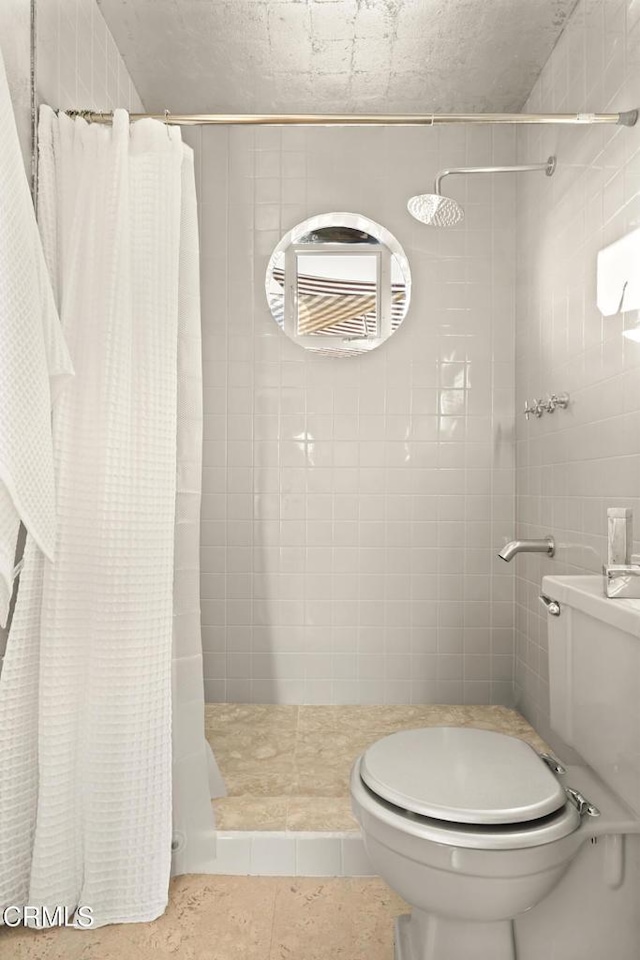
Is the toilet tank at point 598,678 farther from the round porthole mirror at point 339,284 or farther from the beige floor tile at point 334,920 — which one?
the round porthole mirror at point 339,284

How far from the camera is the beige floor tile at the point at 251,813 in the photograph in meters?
1.61

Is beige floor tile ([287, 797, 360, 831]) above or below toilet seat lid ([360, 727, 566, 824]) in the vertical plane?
below

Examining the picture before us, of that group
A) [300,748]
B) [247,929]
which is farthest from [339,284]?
[247,929]

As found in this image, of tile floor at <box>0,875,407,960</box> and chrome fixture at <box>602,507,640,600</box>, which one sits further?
tile floor at <box>0,875,407,960</box>

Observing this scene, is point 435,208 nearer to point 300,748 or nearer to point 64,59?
point 64,59

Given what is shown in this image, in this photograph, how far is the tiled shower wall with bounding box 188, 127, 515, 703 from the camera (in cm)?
254

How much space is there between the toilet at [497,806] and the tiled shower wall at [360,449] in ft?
3.94

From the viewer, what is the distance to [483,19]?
6.52 feet

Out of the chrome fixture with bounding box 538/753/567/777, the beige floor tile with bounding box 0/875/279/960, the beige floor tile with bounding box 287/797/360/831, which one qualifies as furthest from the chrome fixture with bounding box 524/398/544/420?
the beige floor tile with bounding box 0/875/279/960

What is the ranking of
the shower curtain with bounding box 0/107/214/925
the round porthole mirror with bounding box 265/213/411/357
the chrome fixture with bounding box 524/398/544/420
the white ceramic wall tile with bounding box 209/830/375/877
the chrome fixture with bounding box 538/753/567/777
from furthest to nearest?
the round porthole mirror with bounding box 265/213/411/357 < the chrome fixture with bounding box 524/398/544/420 < the white ceramic wall tile with bounding box 209/830/375/877 < the shower curtain with bounding box 0/107/214/925 < the chrome fixture with bounding box 538/753/567/777

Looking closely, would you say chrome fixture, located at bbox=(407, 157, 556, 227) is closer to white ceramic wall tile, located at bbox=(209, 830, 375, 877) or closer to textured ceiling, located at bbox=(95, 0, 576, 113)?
textured ceiling, located at bbox=(95, 0, 576, 113)

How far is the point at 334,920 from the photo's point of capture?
142 cm

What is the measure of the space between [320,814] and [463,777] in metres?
0.66

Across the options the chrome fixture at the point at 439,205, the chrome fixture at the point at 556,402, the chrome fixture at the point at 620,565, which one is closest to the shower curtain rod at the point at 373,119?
the chrome fixture at the point at 439,205
